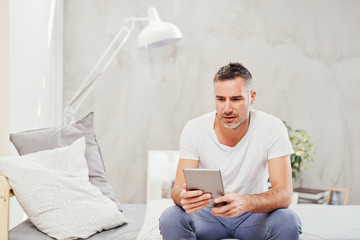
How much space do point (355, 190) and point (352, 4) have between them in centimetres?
140

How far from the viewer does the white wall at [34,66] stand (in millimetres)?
2371

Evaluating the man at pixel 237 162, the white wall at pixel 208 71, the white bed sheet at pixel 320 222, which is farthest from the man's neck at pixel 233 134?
the white wall at pixel 208 71

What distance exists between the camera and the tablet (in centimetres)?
146

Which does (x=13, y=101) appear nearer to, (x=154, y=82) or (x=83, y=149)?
(x=83, y=149)

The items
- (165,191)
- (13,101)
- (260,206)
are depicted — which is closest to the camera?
(260,206)

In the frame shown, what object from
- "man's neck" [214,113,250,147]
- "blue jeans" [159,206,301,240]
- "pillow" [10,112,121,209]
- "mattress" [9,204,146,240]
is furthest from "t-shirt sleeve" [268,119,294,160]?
"pillow" [10,112,121,209]

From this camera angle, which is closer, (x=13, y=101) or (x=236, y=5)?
(x=13, y=101)

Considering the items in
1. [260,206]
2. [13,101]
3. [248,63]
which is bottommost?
[260,206]

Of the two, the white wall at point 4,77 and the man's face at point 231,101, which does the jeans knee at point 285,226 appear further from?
the white wall at point 4,77

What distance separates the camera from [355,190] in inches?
126

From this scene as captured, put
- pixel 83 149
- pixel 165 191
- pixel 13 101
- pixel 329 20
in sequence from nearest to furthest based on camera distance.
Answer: pixel 83 149 < pixel 13 101 < pixel 165 191 < pixel 329 20

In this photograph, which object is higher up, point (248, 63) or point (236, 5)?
point (236, 5)

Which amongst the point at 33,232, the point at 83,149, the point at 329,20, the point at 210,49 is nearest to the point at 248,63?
the point at 210,49

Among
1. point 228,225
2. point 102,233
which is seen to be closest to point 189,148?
point 228,225
